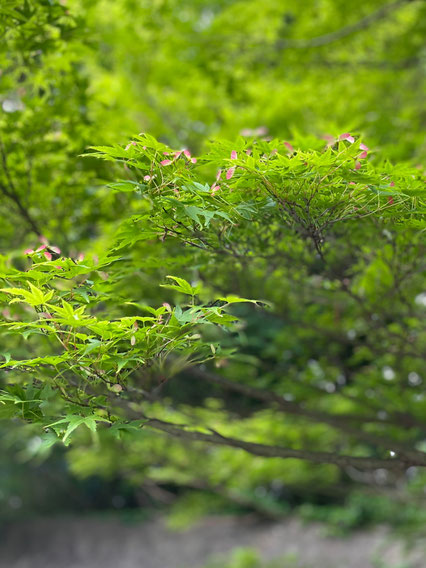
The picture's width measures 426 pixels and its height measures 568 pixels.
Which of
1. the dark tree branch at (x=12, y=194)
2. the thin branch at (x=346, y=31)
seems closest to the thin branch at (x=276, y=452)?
the dark tree branch at (x=12, y=194)

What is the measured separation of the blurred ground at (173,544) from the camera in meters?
10.4

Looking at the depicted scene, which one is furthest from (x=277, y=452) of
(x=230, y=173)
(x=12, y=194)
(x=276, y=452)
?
(x=12, y=194)

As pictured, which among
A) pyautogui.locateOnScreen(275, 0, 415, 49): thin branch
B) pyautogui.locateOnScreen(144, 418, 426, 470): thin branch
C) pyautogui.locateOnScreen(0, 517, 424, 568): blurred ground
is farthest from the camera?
pyautogui.locateOnScreen(0, 517, 424, 568): blurred ground

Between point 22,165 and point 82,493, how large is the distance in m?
13.9

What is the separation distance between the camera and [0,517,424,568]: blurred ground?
1038 cm

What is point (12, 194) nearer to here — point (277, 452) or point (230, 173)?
point (230, 173)

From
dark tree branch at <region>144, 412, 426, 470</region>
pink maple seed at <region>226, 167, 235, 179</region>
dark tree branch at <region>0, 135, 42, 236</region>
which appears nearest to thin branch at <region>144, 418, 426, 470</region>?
dark tree branch at <region>144, 412, 426, 470</region>

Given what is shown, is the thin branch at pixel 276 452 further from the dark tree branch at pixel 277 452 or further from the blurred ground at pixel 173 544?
the blurred ground at pixel 173 544

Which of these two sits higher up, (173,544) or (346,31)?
(346,31)

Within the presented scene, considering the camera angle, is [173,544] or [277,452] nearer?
[277,452]

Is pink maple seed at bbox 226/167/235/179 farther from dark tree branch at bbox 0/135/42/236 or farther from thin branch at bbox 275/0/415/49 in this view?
thin branch at bbox 275/0/415/49

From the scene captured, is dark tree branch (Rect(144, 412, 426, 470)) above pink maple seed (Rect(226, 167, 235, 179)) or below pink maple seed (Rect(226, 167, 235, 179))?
below

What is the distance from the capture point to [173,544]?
12789 millimetres

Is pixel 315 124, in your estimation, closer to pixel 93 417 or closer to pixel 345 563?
pixel 93 417
